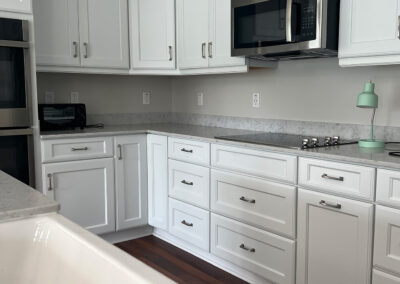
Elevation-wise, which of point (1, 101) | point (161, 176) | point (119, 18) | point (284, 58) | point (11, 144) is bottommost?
point (161, 176)

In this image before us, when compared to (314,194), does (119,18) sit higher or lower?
higher

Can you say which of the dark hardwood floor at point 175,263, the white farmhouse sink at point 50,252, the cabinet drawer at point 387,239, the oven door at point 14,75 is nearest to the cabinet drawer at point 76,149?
the oven door at point 14,75

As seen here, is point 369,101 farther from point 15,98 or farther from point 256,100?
point 15,98

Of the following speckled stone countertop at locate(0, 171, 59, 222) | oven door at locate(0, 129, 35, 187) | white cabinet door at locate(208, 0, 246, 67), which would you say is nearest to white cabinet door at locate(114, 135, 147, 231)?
oven door at locate(0, 129, 35, 187)

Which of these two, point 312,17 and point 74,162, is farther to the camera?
point 74,162

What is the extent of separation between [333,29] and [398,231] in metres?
1.08

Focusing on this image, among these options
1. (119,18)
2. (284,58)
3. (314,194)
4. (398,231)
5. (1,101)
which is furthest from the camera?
(119,18)

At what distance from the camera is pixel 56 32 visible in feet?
10.4

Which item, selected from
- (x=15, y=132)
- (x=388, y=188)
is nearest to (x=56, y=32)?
(x=15, y=132)

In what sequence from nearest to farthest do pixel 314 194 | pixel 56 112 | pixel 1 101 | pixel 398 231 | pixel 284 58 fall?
1. pixel 398 231
2. pixel 314 194
3. pixel 1 101
4. pixel 284 58
5. pixel 56 112

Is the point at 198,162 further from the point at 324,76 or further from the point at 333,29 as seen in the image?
the point at 333,29

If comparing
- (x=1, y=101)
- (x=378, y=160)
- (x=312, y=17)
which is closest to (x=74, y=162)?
(x=1, y=101)

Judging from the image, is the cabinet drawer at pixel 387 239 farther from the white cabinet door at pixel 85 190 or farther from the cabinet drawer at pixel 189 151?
the white cabinet door at pixel 85 190

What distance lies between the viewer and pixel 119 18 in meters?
3.50
